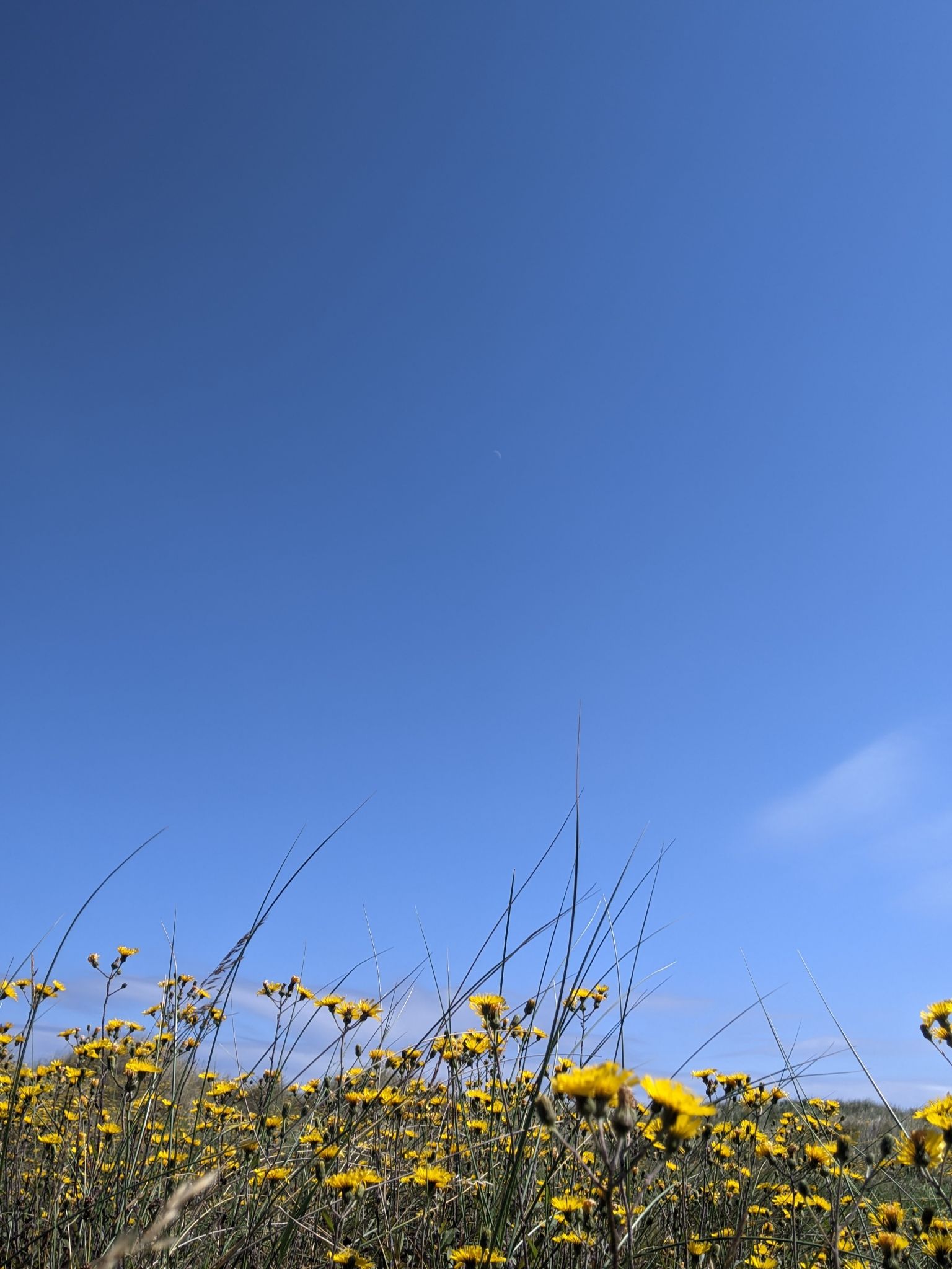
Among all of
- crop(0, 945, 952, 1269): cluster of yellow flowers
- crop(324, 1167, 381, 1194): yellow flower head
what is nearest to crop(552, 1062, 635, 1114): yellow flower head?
crop(0, 945, 952, 1269): cluster of yellow flowers

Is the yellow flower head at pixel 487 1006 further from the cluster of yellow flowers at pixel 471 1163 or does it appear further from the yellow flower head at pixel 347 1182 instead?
the yellow flower head at pixel 347 1182

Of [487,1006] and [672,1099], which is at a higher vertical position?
[487,1006]

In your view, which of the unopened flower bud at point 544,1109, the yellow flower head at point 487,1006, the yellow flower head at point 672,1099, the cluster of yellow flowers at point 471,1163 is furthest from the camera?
the yellow flower head at point 487,1006

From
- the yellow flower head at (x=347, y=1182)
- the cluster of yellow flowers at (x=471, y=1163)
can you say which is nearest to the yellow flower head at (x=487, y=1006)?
the cluster of yellow flowers at (x=471, y=1163)

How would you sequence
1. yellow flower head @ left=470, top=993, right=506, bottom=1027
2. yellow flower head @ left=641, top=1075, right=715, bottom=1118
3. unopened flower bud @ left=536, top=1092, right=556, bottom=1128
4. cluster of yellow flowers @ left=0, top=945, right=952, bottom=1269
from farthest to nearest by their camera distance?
yellow flower head @ left=470, top=993, right=506, bottom=1027 → cluster of yellow flowers @ left=0, top=945, right=952, bottom=1269 → unopened flower bud @ left=536, top=1092, right=556, bottom=1128 → yellow flower head @ left=641, top=1075, right=715, bottom=1118

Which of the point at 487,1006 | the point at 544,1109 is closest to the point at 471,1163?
the point at 487,1006

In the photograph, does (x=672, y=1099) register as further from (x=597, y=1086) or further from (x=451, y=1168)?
(x=451, y=1168)

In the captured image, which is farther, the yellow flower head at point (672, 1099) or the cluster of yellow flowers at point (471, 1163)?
the cluster of yellow flowers at point (471, 1163)

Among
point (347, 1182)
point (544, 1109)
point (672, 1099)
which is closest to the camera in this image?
point (672, 1099)

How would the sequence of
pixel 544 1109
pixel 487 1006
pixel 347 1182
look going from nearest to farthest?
pixel 544 1109
pixel 347 1182
pixel 487 1006

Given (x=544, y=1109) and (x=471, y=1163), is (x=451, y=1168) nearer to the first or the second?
(x=471, y=1163)

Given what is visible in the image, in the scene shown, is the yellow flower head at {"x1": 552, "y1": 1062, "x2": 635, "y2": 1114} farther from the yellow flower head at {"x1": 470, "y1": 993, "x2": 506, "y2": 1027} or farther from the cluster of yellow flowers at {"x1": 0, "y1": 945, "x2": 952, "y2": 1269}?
the yellow flower head at {"x1": 470, "y1": 993, "x2": 506, "y2": 1027}

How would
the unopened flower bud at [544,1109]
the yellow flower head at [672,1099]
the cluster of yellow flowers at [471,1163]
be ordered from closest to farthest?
the yellow flower head at [672,1099]
the unopened flower bud at [544,1109]
the cluster of yellow flowers at [471,1163]

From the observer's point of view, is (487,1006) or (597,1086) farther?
(487,1006)
